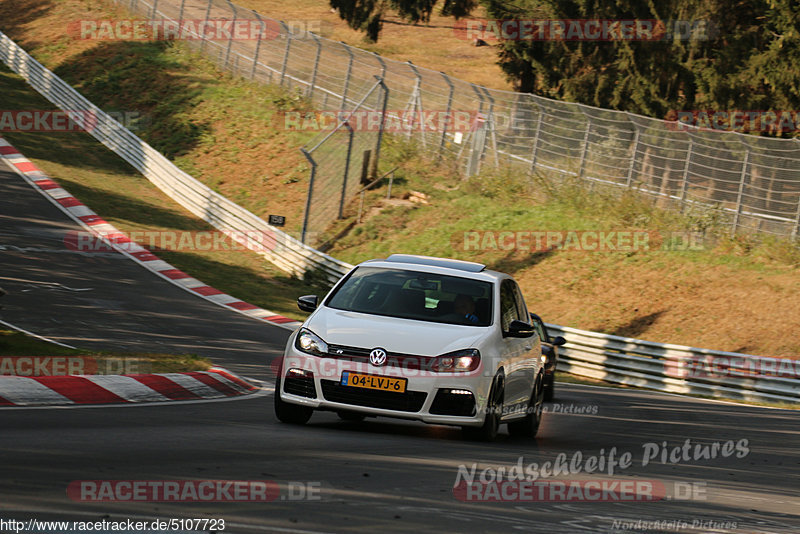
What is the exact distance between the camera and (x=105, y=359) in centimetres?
1178

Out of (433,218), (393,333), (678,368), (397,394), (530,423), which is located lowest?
(433,218)

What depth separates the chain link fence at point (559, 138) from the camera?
26605 mm

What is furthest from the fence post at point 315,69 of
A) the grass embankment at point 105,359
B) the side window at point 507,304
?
the side window at point 507,304

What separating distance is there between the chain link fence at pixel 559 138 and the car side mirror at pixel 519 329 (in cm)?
1790

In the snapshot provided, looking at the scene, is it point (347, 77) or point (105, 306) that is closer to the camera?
point (105, 306)

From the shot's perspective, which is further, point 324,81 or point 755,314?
point 324,81

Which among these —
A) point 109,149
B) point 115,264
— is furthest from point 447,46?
point 115,264

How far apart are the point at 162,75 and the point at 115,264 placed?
23.9 metres

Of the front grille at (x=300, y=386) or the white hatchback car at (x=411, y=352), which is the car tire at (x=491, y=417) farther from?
the front grille at (x=300, y=386)

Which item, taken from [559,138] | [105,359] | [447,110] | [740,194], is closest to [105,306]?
[105,359]

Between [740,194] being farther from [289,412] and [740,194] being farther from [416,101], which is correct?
[289,412]

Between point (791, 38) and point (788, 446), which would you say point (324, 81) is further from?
point (788, 446)

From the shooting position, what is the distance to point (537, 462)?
8688 mm

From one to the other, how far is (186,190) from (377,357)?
26.8m
